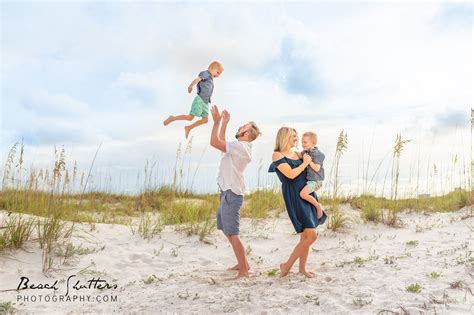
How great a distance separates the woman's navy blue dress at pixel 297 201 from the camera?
4.64 m

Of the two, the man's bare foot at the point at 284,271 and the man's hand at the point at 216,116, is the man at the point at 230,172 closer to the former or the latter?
the man's hand at the point at 216,116

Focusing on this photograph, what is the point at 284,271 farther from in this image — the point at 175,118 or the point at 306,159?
the point at 175,118

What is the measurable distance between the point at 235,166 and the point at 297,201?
761 mm

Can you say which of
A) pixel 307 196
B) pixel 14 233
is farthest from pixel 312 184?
pixel 14 233

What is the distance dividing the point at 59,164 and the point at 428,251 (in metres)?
5.07

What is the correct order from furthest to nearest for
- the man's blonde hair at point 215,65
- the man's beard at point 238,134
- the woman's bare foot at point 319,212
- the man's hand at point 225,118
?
the man's blonde hair at point 215,65 < the man's beard at point 238,134 < the man's hand at point 225,118 < the woman's bare foot at point 319,212

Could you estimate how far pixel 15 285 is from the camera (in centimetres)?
545

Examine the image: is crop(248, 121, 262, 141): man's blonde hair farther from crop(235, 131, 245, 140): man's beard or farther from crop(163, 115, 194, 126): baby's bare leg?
crop(163, 115, 194, 126): baby's bare leg

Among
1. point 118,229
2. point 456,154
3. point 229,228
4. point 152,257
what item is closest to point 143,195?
point 118,229

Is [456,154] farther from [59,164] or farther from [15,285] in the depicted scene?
[15,285]

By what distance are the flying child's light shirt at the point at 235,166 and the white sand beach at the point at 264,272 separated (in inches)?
41.3

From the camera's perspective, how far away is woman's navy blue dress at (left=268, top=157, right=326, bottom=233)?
4637 millimetres

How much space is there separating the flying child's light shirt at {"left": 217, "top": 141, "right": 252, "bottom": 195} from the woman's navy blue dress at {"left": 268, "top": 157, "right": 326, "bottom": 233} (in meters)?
0.34

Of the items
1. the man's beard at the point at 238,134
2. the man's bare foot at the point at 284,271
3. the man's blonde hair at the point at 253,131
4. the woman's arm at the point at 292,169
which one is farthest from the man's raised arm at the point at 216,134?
the man's bare foot at the point at 284,271
